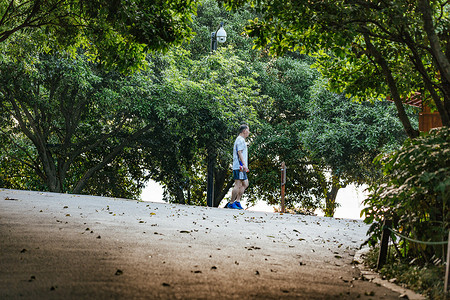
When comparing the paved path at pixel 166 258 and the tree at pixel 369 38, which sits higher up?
the tree at pixel 369 38

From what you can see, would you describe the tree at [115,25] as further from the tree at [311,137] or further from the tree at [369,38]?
the tree at [311,137]

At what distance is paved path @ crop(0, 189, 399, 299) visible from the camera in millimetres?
4434

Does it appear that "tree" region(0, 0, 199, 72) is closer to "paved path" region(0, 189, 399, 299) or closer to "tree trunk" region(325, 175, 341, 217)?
"paved path" region(0, 189, 399, 299)

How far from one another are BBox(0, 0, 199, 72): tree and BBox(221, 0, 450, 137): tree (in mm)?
2015

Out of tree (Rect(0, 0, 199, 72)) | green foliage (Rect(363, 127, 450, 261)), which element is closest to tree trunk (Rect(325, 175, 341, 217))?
tree (Rect(0, 0, 199, 72))

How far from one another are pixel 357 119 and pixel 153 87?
9067mm

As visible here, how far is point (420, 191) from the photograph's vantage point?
502cm

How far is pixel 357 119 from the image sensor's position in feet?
77.2

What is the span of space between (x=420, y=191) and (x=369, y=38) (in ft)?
12.1

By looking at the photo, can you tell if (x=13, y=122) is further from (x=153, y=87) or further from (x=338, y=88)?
(x=338, y=88)

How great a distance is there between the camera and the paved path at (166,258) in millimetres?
4434

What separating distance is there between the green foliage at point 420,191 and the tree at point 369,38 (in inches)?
53.2

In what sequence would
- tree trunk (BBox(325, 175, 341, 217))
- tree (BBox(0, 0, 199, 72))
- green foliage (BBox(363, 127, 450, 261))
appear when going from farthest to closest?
tree trunk (BBox(325, 175, 341, 217)) < tree (BBox(0, 0, 199, 72)) < green foliage (BBox(363, 127, 450, 261))

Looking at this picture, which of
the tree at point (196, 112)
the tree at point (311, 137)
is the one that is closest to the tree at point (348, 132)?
the tree at point (311, 137)
